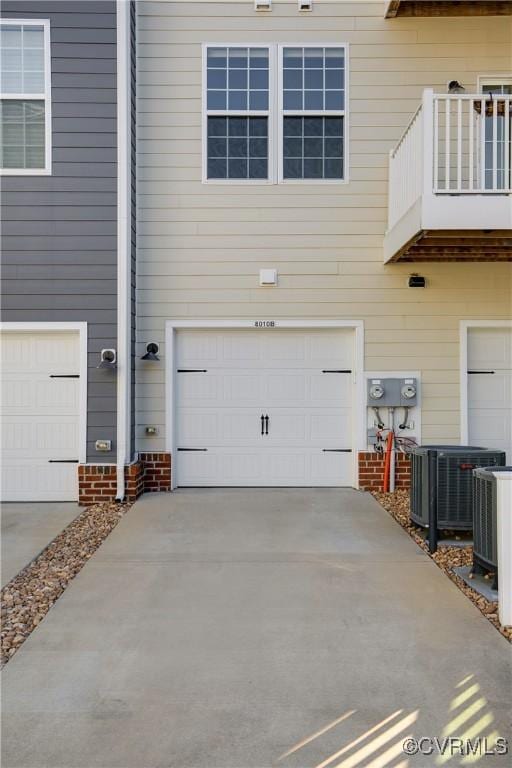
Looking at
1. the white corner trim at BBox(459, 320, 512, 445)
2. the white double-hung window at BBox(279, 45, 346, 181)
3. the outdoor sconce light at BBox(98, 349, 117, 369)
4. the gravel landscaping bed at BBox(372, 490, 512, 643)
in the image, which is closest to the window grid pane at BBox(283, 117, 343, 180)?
the white double-hung window at BBox(279, 45, 346, 181)

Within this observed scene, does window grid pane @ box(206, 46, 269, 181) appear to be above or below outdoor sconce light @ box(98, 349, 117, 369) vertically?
above

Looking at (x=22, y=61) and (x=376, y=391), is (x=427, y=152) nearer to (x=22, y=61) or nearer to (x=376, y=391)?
(x=376, y=391)

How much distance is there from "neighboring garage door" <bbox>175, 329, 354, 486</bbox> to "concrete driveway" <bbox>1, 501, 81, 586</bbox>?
61.8 inches

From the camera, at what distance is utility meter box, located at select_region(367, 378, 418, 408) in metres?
7.00

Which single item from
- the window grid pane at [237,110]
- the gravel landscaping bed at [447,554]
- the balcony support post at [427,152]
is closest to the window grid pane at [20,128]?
the window grid pane at [237,110]

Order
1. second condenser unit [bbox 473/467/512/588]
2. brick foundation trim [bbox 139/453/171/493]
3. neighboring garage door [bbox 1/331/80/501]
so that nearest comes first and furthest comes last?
second condenser unit [bbox 473/467/512/588] → neighboring garage door [bbox 1/331/80/501] → brick foundation trim [bbox 139/453/171/493]

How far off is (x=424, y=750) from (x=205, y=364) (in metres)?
5.31

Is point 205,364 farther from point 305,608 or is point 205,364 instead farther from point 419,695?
point 419,695

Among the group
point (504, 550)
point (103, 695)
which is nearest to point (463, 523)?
point (504, 550)

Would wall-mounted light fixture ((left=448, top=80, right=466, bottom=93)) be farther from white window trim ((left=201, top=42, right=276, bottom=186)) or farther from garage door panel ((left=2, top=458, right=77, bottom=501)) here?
garage door panel ((left=2, top=458, right=77, bottom=501))

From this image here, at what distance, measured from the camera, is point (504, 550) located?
11.5 ft

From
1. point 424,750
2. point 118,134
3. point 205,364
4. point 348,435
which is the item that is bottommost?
point 424,750

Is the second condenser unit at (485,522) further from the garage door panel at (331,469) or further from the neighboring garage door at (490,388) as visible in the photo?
the neighboring garage door at (490,388)

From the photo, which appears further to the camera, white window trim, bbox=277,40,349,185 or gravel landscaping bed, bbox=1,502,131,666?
white window trim, bbox=277,40,349,185
